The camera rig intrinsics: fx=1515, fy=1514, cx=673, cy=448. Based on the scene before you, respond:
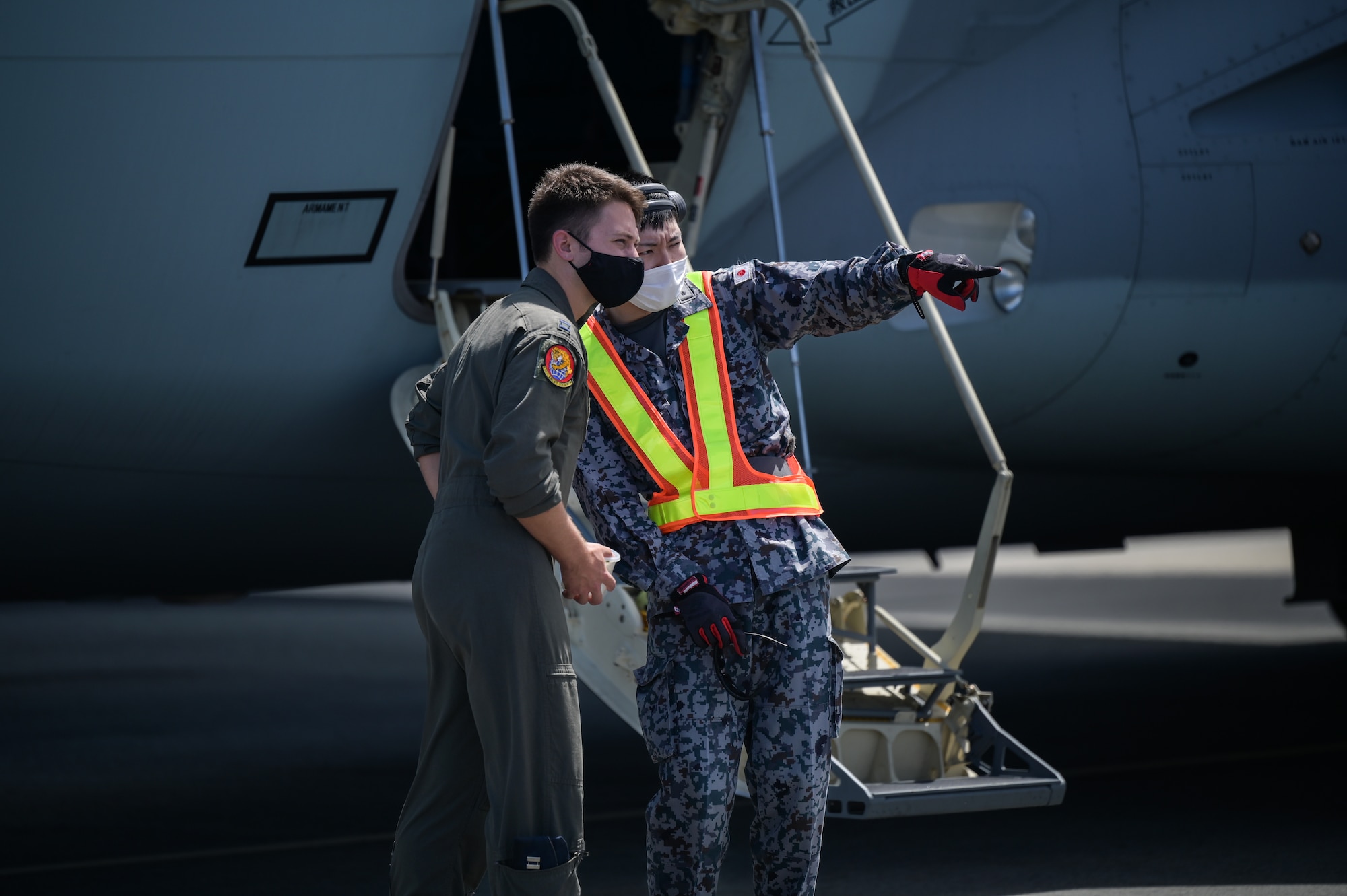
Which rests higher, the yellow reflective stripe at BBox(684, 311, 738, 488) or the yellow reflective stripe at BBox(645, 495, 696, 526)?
the yellow reflective stripe at BBox(684, 311, 738, 488)

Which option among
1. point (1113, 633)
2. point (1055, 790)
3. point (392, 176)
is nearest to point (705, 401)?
point (1055, 790)

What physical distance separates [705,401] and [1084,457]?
10.4 feet

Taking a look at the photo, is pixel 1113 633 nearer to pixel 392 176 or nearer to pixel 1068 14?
pixel 1068 14

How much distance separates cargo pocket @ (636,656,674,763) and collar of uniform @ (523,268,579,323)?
0.75m

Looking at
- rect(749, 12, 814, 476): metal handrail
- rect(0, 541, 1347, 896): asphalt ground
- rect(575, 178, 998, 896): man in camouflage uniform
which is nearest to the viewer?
rect(575, 178, 998, 896): man in camouflage uniform

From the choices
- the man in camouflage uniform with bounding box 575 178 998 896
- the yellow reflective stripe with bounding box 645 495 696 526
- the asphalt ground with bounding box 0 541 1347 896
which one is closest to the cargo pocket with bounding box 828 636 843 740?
the man in camouflage uniform with bounding box 575 178 998 896

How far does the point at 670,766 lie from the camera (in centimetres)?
312

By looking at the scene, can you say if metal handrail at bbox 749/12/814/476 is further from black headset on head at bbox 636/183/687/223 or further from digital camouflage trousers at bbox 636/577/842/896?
digital camouflage trousers at bbox 636/577/842/896

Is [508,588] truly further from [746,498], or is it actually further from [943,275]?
[943,275]

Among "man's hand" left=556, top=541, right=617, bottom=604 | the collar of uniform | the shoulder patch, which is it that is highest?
the collar of uniform

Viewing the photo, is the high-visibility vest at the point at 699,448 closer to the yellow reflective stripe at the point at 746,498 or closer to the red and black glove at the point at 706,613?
the yellow reflective stripe at the point at 746,498

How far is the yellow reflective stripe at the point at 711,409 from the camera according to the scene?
321cm

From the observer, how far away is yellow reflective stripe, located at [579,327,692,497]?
127 inches

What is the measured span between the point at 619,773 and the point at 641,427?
3545 mm
